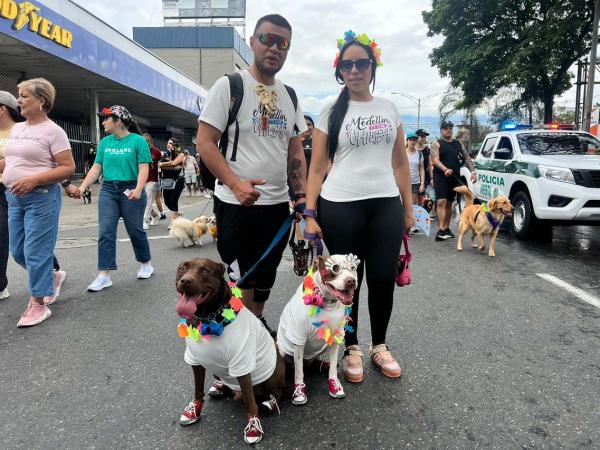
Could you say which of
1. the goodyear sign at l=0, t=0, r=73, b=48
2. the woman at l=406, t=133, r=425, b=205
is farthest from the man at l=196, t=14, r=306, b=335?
the goodyear sign at l=0, t=0, r=73, b=48

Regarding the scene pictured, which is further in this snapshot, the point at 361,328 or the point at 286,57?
the point at 361,328

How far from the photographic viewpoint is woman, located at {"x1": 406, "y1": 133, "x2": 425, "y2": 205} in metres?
8.65

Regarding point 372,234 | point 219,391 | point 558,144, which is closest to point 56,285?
point 219,391

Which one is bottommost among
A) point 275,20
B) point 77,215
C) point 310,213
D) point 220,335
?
point 77,215

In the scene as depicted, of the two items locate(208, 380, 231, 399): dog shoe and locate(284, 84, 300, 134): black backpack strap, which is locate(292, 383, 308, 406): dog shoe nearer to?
locate(208, 380, 231, 399): dog shoe

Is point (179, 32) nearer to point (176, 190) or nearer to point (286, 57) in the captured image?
point (176, 190)

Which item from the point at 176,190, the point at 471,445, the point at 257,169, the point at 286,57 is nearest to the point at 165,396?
the point at 257,169

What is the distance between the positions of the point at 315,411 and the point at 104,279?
332 cm

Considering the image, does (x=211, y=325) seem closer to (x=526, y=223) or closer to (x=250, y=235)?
(x=250, y=235)

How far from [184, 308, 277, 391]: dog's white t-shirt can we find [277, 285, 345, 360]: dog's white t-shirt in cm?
27

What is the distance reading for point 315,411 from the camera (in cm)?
244

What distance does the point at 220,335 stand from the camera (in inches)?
82.0

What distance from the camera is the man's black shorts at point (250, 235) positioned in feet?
8.70

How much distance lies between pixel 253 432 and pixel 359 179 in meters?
1.54
